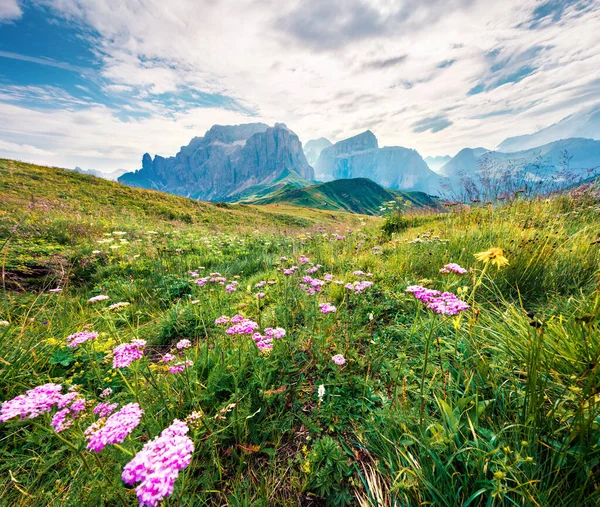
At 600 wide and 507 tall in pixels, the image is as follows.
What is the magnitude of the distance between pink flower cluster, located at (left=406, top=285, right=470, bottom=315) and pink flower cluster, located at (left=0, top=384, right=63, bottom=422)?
249cm

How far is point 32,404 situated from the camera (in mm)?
1308

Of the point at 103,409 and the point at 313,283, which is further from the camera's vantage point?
the point at 313,283

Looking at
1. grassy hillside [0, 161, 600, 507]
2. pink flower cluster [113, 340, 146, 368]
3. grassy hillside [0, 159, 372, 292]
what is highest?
grassy hillside [0, 159, 372, 292]

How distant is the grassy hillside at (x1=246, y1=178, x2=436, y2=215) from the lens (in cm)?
13270

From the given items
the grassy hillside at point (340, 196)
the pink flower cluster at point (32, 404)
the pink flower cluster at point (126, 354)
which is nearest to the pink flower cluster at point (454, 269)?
the pink flower cluster at point (126, 354)

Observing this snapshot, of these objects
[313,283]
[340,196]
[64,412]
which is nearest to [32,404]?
[64,412]

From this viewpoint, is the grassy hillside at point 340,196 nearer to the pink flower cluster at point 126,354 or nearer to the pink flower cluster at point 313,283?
the pink flower cluster at point 313,283

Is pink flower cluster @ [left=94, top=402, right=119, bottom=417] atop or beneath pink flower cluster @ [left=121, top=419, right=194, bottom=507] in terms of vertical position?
beneath

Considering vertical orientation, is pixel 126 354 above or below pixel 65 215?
below

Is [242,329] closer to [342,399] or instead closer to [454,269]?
[342,399]

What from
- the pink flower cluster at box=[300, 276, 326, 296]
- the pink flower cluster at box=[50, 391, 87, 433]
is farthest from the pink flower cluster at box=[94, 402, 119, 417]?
the pink flower cluster at box=[300, 276, 326, 296]

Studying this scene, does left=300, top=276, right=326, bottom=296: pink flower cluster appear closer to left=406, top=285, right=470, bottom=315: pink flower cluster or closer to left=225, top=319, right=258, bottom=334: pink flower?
left=225, top=319, right=258, bottom=334: pink flower

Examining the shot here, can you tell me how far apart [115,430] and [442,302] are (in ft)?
7.23

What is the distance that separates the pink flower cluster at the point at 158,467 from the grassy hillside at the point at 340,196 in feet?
395
